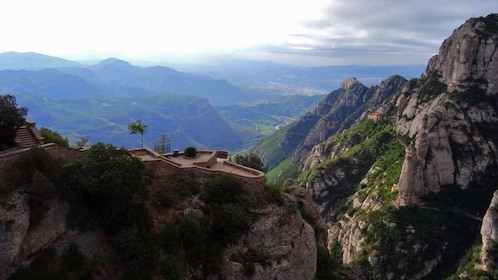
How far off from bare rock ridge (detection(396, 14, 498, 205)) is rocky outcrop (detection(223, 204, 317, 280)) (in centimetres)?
5604

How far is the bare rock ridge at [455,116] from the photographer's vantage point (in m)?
84.4

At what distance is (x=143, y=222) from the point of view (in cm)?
2766

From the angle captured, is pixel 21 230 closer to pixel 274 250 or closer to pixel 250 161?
pixel 274 250

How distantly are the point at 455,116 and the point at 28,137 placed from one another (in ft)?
274

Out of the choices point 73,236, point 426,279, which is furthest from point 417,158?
point 73,236

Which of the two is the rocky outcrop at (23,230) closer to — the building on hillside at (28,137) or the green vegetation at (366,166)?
the building on hillside at (28,137)

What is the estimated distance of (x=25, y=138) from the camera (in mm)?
29750

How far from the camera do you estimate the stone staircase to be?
28747 millimetres

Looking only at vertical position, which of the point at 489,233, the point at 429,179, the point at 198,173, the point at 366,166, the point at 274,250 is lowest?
the point at 366,166

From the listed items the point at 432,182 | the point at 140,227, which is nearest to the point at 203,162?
the point at 140,227

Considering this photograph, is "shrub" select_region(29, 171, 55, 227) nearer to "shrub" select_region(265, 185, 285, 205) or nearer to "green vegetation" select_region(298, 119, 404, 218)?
"shrub" select_region(265, 185, 285, 205)

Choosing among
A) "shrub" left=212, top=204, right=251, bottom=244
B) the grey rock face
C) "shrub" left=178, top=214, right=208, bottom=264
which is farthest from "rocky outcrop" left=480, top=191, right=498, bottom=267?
the grey rock face

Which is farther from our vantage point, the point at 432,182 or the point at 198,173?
the point at 432,182

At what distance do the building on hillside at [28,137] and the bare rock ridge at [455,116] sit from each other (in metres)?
68.7
